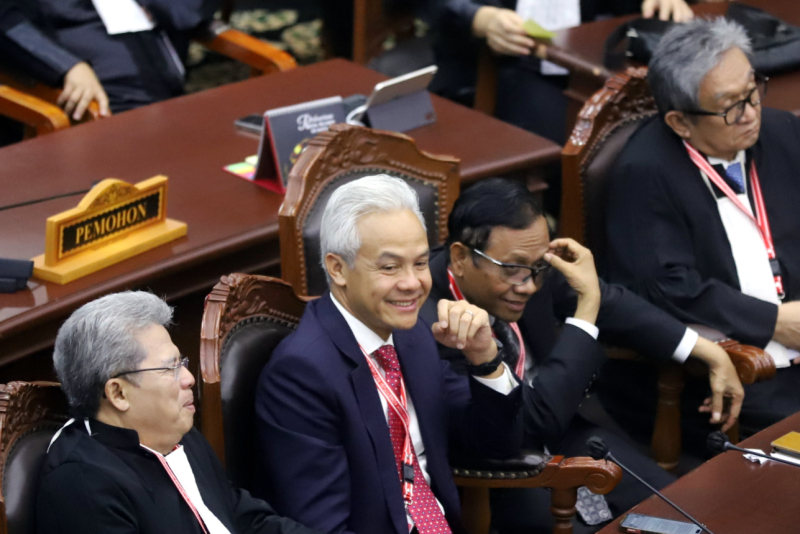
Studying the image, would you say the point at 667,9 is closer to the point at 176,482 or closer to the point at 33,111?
the point at 33,111

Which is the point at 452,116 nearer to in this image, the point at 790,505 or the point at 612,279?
the point at 612,279

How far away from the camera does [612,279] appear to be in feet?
9.09

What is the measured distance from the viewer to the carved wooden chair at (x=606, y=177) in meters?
2.52

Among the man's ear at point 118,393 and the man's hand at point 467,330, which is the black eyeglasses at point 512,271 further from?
the man's ear at point 118,393

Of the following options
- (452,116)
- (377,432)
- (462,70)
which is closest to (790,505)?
(377,432)

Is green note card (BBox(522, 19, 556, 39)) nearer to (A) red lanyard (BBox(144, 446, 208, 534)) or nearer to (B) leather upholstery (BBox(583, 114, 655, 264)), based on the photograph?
(B) leather upholstery (BBox(583, 114, 655, 264))

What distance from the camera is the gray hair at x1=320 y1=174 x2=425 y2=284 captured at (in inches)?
77.4

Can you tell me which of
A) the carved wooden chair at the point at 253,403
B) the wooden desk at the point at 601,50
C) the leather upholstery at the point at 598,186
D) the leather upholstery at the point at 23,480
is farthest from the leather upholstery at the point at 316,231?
the wooden desk at the point at 601,50

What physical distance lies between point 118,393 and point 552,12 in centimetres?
292

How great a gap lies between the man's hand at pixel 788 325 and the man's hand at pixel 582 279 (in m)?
0.55

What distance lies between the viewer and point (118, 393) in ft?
5.59

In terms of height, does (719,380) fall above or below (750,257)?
below

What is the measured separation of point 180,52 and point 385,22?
2.91 feet

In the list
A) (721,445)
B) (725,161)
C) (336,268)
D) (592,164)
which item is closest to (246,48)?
(592,164)
